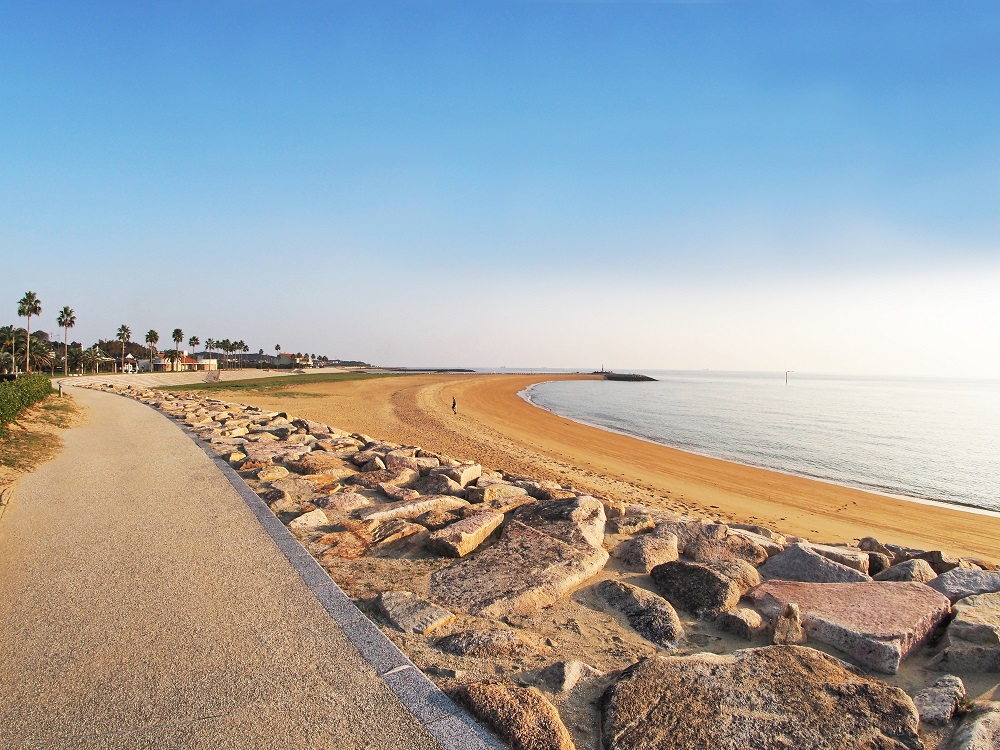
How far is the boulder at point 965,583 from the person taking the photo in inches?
182

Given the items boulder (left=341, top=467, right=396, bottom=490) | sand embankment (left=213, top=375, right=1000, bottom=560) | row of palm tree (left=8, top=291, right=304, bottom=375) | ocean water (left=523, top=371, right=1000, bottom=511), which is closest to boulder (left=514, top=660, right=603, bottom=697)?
boulder (left=341, top=467, right=396, bottom=490)

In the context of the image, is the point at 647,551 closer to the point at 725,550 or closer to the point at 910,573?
the point at 725,550

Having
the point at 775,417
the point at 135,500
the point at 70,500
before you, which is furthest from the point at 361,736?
the point at 775,417

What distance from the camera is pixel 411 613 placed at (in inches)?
158

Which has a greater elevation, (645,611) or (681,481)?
(645,611)

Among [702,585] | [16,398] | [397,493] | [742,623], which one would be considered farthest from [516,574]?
[16,398]

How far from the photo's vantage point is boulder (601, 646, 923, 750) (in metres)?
2.71

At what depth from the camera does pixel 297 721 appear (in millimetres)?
2771

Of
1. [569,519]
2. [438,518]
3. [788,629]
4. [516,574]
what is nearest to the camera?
[788,629]

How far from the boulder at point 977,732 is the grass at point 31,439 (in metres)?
11.0

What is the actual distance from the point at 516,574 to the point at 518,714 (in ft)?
6.36

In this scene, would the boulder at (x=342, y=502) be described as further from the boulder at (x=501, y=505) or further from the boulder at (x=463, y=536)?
the boulder at (x=463, y=536)

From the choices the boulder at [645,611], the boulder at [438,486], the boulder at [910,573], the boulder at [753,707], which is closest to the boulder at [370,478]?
the boulder at [438,486]

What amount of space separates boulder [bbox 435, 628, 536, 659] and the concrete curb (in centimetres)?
38
